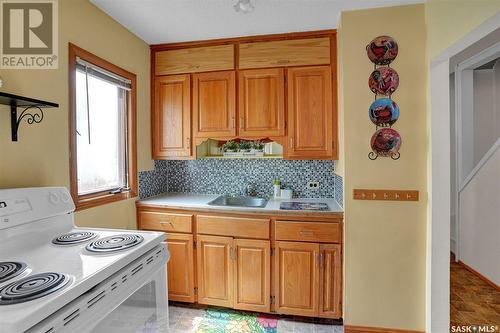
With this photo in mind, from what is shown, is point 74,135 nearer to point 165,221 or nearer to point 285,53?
point 165,221

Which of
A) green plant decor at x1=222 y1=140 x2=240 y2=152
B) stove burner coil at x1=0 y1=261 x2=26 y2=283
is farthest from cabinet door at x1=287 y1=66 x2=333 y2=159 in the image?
stove burner coil at x1=0 y1=261 x2=26 y2=283

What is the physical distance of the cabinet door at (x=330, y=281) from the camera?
6.17ft

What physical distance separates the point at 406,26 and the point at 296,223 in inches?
64.8

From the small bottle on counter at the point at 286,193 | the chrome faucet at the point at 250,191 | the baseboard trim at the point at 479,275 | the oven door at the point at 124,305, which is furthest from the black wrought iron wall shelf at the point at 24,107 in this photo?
the baseboard trim at the point at 479,275

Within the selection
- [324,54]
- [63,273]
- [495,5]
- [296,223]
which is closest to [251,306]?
[296,223]

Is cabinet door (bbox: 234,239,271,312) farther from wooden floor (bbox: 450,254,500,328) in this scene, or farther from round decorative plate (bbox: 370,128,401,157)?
wooden floor (bbox: 450,254,500,328)

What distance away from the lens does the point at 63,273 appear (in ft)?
2.98

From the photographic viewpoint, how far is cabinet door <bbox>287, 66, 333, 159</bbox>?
2102 millimetres

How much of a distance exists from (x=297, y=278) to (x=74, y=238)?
153cm

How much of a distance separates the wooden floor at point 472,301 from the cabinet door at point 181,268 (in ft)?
6.97

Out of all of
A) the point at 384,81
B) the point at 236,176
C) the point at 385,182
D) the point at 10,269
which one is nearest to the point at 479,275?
the point at 385,182

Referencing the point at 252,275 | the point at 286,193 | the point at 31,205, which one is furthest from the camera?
the point at 286,193

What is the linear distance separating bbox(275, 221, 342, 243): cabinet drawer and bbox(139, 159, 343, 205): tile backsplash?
0.44 meters

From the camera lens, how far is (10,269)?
3.02ft
